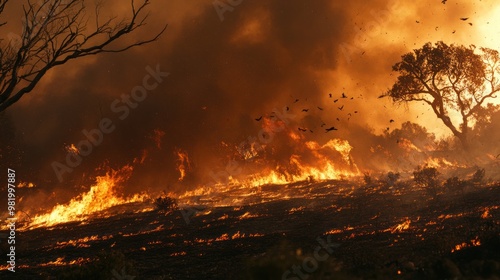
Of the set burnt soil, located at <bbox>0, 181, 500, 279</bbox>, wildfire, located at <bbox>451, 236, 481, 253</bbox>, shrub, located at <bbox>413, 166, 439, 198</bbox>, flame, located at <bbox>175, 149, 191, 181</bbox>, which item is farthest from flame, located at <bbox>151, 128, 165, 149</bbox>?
wildfire, located at <bbox>451, 236, 481, 253</bbox>

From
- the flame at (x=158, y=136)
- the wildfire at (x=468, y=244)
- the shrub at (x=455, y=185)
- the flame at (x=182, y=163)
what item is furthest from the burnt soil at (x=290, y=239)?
the flame at (x=158, y=136)

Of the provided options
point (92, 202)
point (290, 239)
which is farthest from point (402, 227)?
point (92, 202)

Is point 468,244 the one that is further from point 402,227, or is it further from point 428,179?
point 428,179

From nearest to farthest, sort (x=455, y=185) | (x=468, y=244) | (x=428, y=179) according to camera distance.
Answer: (x=468, y=244)
(x=455, y=185)
(x=428, y=179)

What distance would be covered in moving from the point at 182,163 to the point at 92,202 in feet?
39.0

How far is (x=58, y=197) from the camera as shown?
4472 cm

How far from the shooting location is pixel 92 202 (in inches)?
1665

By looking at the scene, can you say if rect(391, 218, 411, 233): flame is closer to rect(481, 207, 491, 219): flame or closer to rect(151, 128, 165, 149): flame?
rect(481, 207, 491, 219): flame

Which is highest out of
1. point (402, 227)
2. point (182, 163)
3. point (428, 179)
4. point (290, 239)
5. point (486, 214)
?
point (182, 163)

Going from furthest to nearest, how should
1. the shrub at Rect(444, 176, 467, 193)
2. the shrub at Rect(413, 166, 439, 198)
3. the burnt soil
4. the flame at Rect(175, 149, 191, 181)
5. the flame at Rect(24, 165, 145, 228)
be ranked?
1. the flame at Rect(175, 149, 191, 181)
2. the flame at Rect(24, 165, 145, 228)
3. the shrub at Rect(413, 166, 439, 198)
4. the shrub at Rect(444, 176, 467, 193)
5. the burnt soil

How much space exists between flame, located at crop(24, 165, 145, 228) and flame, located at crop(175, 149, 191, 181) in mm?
5782

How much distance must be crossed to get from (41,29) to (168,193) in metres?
35.3

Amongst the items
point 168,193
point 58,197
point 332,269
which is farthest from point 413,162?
point 332,269

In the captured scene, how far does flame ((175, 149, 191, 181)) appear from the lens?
48.1 m
